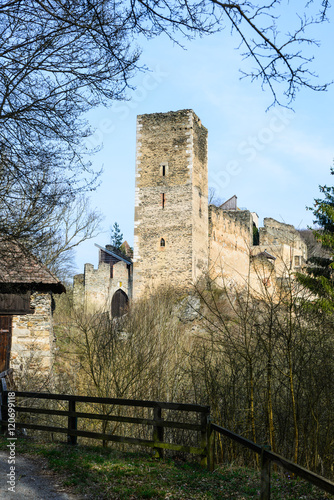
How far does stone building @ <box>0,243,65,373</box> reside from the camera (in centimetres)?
1266

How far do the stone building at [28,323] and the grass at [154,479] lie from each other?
5.90 m

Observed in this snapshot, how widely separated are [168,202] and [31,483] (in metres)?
21.6

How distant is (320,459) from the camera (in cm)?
720

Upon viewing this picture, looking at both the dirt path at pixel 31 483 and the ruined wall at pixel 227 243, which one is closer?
the dirt path at pixel 31 483

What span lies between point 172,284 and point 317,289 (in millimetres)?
11191

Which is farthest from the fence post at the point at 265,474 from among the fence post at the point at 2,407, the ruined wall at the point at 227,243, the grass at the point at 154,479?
the ruined wall at the point at 227,243

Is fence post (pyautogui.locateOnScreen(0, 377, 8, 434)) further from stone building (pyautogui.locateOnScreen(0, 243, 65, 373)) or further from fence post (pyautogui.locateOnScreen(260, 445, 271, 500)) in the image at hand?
fence post (pyautogui.locateOnScreen(260, 445, 271, 500))

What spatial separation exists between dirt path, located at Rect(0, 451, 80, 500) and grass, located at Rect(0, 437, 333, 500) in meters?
0.13

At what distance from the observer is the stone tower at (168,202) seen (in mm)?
26234

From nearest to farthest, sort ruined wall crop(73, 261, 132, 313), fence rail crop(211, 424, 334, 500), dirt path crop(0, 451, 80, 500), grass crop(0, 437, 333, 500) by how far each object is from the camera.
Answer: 1. fence rail crop(211, 424, 334, 500)
2. dirt path crop(0, 451, 80, 500)
3. grass crop(0, 437, 333, 500)
4. ruined wall crop(73, 261, 132, 313)

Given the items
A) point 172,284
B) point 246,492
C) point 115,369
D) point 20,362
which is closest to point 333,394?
point 246,492

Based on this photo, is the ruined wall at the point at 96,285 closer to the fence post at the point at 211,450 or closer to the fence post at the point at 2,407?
the fence post at the point at 2,407

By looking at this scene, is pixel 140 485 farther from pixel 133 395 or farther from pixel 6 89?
pixel 133 395

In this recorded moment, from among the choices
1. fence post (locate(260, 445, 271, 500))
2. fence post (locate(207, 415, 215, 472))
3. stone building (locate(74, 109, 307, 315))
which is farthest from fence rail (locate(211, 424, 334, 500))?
stone building (locate(74, 109, 307, 315))
